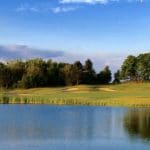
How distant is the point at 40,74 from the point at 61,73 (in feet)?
25.1

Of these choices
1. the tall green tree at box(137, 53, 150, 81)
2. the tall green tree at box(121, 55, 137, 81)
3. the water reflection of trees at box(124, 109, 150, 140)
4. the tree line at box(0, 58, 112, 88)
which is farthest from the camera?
the tall green tree at box(121, 55, 137, 81)

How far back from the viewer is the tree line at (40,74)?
403ft

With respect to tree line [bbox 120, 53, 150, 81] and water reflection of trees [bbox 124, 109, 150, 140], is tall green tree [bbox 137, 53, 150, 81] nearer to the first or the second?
tree line [bbox 120, 53, 150, 81]

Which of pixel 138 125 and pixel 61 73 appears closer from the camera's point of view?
pixel 138 125

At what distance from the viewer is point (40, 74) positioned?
12388 cm

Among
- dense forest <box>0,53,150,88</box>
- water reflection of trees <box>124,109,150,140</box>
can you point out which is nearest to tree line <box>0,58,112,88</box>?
dense forest <box>0,53,150,88</box>

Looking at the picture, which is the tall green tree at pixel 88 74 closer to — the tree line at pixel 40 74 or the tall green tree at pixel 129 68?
the tree line at pixel 40 74

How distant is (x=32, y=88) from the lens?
118m

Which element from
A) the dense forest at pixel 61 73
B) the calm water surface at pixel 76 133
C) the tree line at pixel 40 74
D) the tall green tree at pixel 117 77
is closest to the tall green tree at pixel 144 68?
the dense forest at pixel 61 73

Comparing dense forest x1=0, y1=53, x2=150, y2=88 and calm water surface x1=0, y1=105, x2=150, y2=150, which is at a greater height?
dense forest x1=0, y1=53, x2=150, y2=88

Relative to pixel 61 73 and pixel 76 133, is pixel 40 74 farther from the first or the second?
pixel 76 133

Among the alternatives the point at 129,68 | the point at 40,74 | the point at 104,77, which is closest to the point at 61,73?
the point at 40,74

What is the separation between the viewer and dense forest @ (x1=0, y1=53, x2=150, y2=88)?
12400 centimetres

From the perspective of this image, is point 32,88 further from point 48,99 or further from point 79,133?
point 79,133
